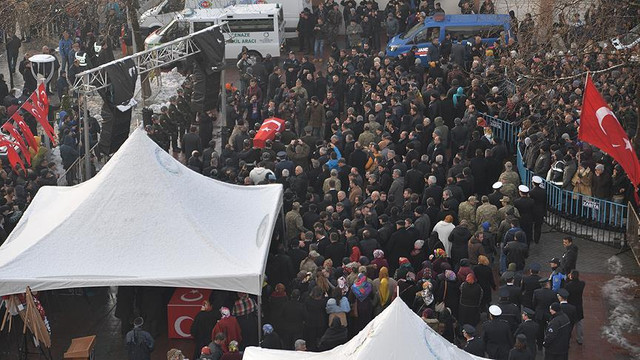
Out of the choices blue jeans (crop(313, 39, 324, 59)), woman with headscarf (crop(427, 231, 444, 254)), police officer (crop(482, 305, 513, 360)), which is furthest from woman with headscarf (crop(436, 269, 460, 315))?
blue jeans (crop(313, 39, 324, 59))

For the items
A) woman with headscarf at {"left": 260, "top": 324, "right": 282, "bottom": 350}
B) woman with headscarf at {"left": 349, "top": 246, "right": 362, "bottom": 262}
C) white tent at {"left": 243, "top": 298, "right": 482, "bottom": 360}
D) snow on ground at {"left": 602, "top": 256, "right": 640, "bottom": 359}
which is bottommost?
snow on ground at {"left": 602, "top": 256, "right": 640, "bottom": 359}

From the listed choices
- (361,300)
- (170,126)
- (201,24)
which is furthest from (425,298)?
(201,24)

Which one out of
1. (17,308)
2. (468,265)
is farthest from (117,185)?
(468,265)

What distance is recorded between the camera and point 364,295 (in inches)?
651

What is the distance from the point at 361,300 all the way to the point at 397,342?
3.65 metres

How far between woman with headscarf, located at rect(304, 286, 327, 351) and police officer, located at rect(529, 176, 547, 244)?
17.2ft

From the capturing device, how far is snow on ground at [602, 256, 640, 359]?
1738cm

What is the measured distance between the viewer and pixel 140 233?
1664cm

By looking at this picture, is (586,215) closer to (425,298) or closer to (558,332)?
(558,332)

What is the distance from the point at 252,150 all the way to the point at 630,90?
7906mm

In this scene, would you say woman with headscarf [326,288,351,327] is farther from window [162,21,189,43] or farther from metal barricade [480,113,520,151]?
window [162,21,189,43]

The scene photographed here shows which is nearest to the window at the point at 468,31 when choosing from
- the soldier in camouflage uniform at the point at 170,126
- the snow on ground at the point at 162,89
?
the snow on ground at the point at 162,89

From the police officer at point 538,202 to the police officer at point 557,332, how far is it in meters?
4.39

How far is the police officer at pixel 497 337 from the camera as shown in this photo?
15328 mm
